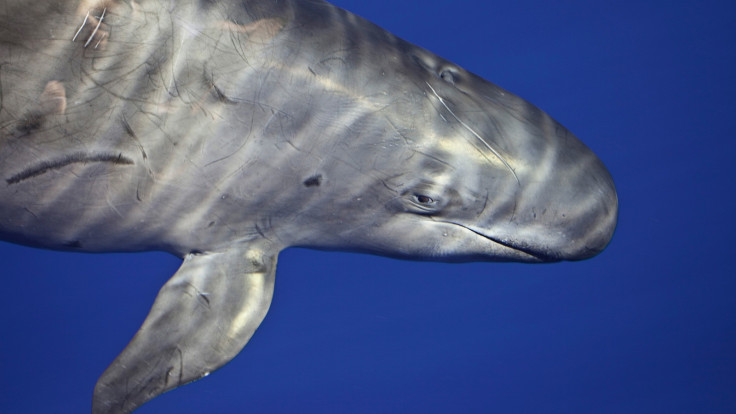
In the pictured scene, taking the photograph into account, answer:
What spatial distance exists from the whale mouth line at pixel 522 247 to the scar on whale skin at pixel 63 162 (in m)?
2.50

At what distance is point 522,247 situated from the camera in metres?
4.35

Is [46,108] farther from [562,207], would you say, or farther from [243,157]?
[562,207]

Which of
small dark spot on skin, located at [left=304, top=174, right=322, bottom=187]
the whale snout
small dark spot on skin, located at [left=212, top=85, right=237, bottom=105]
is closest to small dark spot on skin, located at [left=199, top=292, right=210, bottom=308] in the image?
small dark spot on skin, located at [left=304, top=174, right=322, bottom=187]

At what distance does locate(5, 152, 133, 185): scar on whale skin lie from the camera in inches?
143

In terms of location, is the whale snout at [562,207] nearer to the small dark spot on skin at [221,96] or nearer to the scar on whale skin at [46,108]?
the small dark spot on skin at [221,96]

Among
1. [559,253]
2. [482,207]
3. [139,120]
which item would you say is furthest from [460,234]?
[139,120]

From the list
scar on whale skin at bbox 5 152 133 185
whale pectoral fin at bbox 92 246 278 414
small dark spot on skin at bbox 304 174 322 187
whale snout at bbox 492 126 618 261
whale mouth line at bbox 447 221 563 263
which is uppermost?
whale snout at bbox 492 126 618 261

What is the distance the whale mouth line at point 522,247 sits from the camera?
14.2 ft

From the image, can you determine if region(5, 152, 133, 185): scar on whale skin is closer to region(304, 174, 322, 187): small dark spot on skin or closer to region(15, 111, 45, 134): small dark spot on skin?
region(15, 111, 45, 134): small dark spot on skin

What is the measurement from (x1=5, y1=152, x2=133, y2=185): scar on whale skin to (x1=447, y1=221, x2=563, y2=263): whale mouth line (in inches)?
98.6

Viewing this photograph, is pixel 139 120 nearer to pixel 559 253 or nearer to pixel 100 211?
pixel 100 211

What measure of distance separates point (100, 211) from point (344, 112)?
1956mm

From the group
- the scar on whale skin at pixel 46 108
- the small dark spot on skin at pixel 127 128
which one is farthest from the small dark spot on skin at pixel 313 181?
the scar on whale skin at pixel 46 108

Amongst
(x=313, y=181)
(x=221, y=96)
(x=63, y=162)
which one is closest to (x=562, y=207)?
(x=313, y=181)
